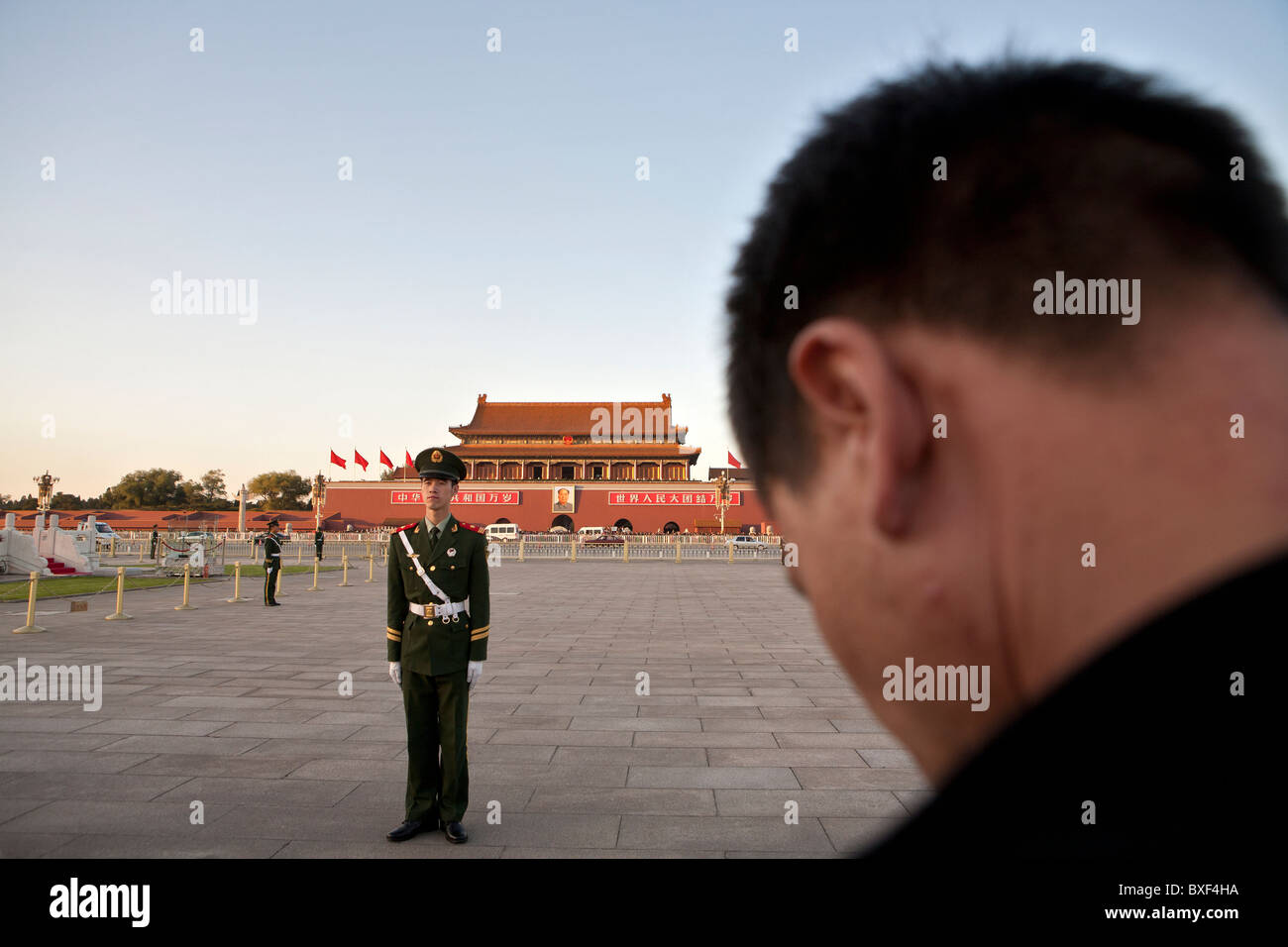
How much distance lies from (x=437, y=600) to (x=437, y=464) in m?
0.84

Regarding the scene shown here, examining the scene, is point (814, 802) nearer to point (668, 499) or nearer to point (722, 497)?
point (722, 497)

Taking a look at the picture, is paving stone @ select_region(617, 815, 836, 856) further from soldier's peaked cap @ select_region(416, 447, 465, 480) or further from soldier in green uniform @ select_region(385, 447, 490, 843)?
soldier's peaked cap @ select_region(416, 447, 465, 480)

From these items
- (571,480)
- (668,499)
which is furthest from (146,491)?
(668,499)

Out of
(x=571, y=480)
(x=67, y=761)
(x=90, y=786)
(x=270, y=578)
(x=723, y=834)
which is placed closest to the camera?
(x=723, y=834)

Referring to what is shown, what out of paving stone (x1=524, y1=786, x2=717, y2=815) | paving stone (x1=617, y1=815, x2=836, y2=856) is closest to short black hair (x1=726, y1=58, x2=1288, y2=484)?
paving stone (x1=617, y1=815, x2=836, y2=856)

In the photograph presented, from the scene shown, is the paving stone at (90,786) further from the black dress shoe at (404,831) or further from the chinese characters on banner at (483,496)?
the chinese characters on banner at (483,496)

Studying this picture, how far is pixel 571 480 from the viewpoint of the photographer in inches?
1731

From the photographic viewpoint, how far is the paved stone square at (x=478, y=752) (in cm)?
367

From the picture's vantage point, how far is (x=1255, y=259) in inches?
17.7

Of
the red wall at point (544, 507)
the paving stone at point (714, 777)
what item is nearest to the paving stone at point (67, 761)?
the paving stone at point (714, 777)

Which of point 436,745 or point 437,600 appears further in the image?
point 437,600

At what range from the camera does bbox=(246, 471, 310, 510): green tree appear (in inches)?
2227

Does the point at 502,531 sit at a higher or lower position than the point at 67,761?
lower
